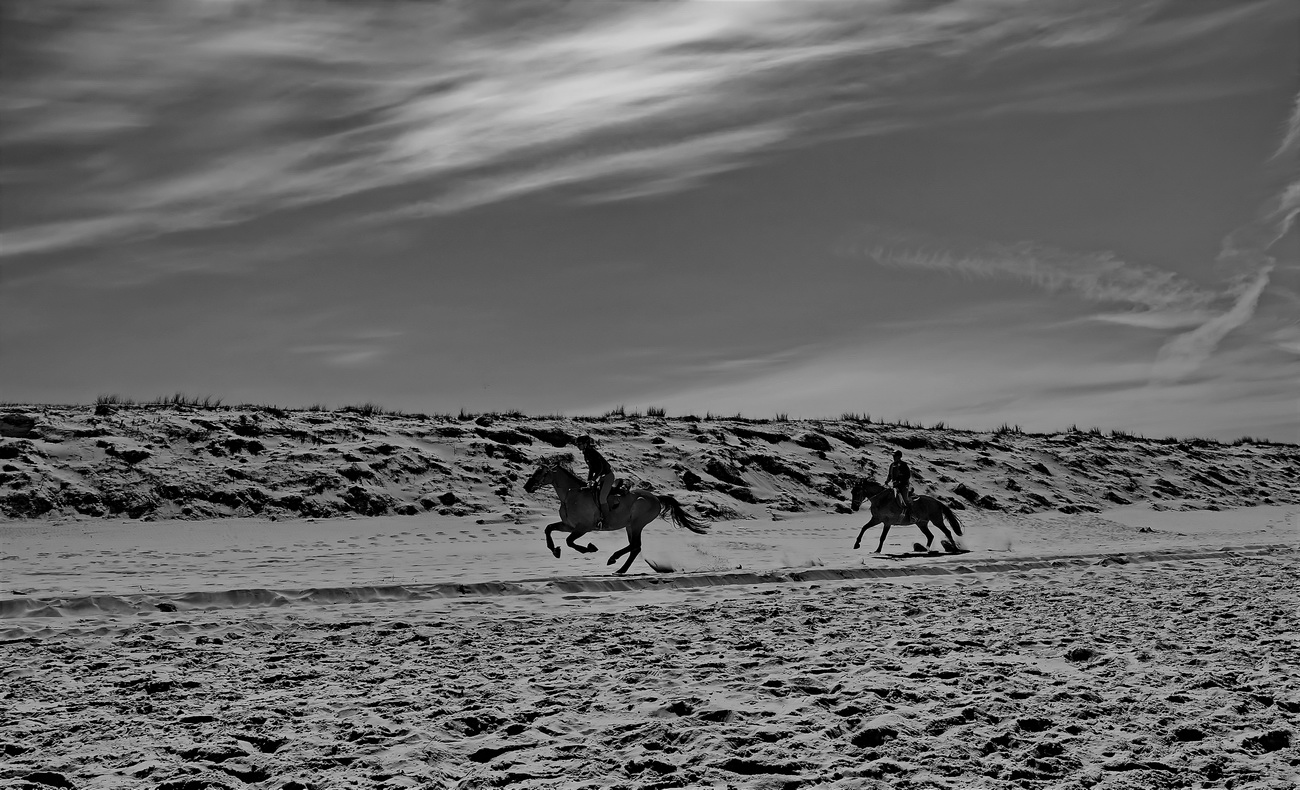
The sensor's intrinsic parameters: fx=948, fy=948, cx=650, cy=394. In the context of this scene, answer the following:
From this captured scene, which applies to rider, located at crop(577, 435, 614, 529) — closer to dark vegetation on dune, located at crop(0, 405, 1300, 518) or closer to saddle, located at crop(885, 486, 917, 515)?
saddle, located at crop(885, 486, 917, 515)

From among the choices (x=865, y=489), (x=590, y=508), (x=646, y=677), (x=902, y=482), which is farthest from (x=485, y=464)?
(x=646, y=677)

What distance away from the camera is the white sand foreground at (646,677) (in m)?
4.82

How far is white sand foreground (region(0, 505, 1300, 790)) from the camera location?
4824 mm

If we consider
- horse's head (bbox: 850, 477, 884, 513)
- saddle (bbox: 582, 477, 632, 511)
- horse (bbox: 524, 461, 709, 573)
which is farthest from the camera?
horse's head (bbox: 850, 477, 884, 513)

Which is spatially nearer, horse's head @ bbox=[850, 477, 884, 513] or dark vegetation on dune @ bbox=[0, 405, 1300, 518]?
horse's head @ bbox=[850, 477, 884, 513]

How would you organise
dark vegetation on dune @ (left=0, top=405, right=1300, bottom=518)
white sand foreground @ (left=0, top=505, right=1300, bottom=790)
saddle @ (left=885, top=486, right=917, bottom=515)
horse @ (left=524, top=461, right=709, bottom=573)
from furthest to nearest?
1. dark vegetation on dune @ (left=0, top=405, right=1300, bottom=518)
2. saddle @ (left=885, top=486, right=917, bottom=515)
3. horse @ (left=524, top=461, right=709, bottom=573)
4. white sand foreground @ (left=0, top=505, right=1300, bottom=790)

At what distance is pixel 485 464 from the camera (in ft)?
91.1

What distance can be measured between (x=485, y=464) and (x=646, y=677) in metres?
21.4

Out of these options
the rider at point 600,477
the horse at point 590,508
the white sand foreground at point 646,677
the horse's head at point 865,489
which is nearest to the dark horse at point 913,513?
the horse's head at point 865,489

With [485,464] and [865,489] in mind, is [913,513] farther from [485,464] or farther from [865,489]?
[485,464]

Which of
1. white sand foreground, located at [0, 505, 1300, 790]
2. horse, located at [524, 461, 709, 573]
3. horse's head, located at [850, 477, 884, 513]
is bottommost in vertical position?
white sand foreground, located at [0, 505, 1300, 790]

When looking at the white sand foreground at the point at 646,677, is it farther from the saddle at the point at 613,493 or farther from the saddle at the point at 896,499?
the saddle at the point at 896,499

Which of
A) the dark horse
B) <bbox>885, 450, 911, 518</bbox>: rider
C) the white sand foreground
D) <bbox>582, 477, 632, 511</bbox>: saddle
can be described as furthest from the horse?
<bbox>885, 450, 911, 518</bbox>: rider

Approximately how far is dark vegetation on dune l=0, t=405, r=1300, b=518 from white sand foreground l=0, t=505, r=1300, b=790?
848cm
